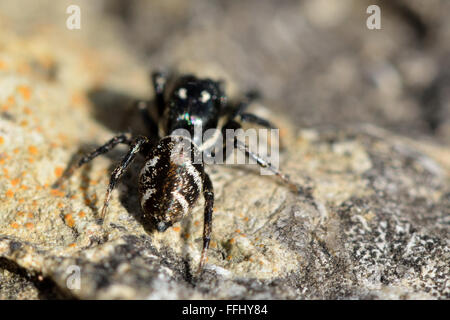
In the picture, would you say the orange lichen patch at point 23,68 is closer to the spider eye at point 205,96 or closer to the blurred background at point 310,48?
the blurred background at point 310,48

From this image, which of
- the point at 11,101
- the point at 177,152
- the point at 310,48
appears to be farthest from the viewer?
the point at 310,48

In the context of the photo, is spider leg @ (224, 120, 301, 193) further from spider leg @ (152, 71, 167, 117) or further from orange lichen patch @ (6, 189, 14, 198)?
orange lichen patch @ (6, 189, 14, 198)

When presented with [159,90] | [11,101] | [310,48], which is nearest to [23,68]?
[11,101]

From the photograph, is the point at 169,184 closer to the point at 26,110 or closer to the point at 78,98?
the point at 26,110

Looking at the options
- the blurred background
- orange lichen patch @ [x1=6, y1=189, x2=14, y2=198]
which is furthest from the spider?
the blurred background

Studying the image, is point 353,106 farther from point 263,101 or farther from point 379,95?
point 263,101
